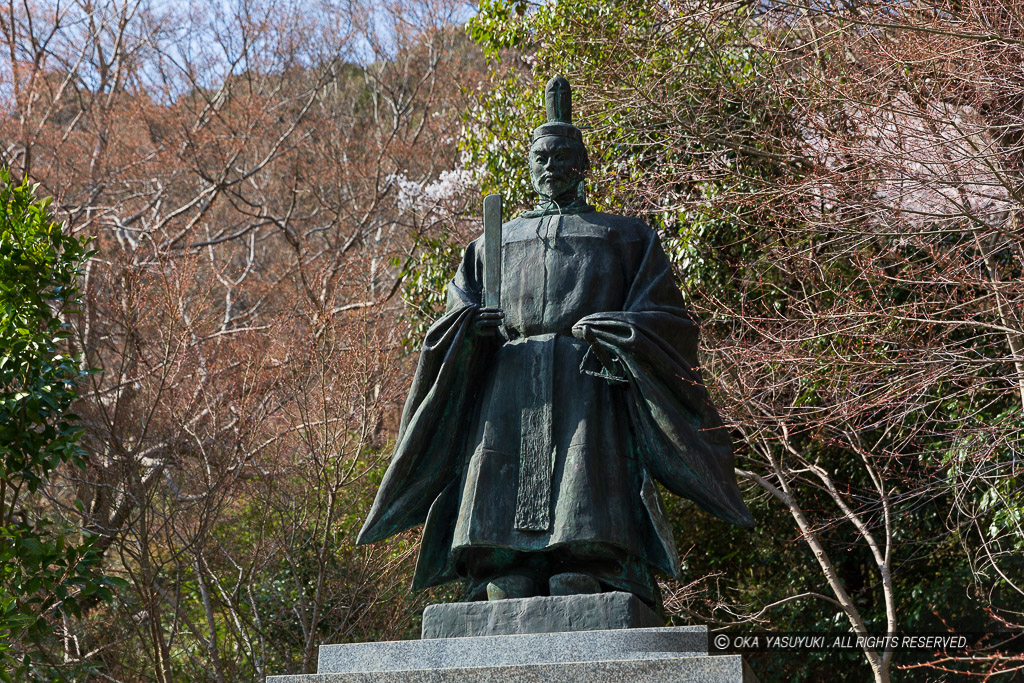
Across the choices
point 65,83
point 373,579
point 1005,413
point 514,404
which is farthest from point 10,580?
point 65,83

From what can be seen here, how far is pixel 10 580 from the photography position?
6168mm

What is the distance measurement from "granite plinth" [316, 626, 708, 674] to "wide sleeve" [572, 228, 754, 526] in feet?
2.06

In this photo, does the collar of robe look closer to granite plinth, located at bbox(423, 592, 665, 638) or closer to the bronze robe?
the bronze robe

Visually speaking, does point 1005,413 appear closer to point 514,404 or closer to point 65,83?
point 514,404

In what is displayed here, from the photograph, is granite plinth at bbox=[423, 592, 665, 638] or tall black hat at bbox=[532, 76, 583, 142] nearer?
granite plinth at bbox=[423, 592, 665, 638]

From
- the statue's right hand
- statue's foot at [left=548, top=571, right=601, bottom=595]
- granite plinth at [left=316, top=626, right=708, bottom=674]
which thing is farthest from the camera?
the statue's right hand

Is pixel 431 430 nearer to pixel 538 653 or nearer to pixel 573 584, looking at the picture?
pixel 573 584

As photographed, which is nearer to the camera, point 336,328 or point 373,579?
point 373,579

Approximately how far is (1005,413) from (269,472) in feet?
21.4

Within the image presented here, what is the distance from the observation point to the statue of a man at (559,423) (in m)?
3.90

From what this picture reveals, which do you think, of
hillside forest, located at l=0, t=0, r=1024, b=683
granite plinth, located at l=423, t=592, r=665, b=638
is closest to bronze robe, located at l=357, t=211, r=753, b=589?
granite plinth, located at l=423, t=592, r=665, b=638

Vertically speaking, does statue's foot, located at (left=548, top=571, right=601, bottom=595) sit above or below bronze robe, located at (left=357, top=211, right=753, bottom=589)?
below

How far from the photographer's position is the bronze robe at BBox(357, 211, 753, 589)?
12.8ft

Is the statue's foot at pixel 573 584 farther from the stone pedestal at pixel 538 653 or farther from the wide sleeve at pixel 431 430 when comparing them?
the wide sleeve at pixel 431 430
